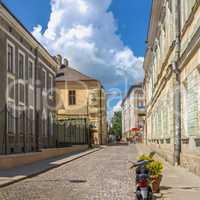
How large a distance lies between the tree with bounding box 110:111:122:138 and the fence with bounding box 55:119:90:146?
95968mm

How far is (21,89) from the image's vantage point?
29.3 m

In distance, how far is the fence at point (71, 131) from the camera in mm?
41781

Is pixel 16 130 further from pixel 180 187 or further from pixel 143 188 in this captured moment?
pixel 143 188

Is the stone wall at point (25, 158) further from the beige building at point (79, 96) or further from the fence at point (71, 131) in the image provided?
the beige building at point (79, 96)

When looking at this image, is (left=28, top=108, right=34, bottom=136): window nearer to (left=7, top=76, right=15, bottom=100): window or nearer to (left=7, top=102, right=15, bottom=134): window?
(left=7, top=102, right=15, bottom=134): window

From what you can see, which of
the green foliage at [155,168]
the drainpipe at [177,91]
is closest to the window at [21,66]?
the drainpipe at [177,91]

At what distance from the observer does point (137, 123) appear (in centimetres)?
10938

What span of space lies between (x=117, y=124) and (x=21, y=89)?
4824 inches

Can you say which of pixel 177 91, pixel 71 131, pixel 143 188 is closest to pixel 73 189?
pixel 143 188

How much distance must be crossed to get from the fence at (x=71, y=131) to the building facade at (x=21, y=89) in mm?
3022

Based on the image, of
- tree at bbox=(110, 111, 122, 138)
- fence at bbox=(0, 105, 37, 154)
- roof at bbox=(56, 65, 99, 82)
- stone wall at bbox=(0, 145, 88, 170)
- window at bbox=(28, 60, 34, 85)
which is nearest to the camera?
stone wall at bbox=(0, 145, 88, 170)

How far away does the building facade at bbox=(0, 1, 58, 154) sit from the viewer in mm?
25328

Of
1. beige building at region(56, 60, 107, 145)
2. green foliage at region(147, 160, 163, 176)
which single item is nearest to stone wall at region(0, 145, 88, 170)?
green foliage at region(147, 160, 163, 176)

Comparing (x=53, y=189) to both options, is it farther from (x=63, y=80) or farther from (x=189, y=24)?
(x=63, y=80)
